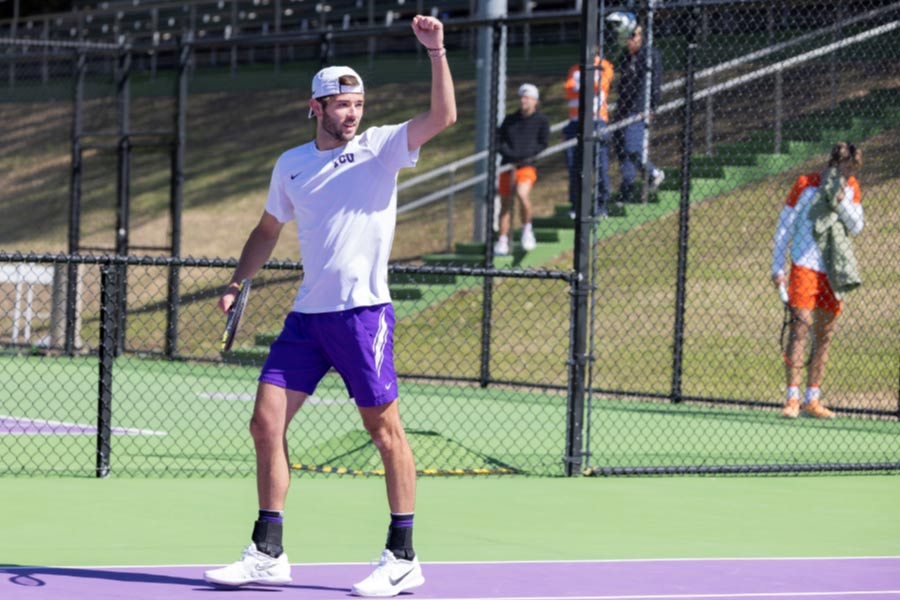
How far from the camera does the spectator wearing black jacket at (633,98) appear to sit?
14453 millimetres

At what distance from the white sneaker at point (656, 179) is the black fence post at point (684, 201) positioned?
1.22 metres

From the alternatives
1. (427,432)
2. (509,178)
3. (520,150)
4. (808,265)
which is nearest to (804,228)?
(808,265)

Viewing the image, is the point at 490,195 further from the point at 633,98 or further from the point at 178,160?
the point at 178,160

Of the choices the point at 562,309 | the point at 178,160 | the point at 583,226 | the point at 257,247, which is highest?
the point at 178,160

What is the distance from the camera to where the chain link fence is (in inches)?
408

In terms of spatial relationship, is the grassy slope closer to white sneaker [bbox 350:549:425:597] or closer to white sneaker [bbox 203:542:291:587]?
white sneaker [bbox 350:549:425:597]

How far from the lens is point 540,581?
6.55 m

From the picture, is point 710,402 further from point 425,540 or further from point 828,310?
point 425,540

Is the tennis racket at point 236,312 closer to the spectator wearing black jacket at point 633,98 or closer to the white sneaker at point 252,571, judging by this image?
the white sneaker at point 252,571

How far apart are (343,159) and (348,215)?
0.71 ft

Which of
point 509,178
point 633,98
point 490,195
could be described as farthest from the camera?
point 509,178

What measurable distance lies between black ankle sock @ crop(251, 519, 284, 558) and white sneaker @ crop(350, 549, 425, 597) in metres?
0.33

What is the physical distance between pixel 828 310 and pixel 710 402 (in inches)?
69.0

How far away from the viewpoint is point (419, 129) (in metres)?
6.32
